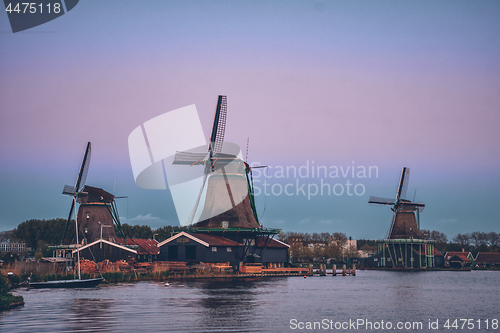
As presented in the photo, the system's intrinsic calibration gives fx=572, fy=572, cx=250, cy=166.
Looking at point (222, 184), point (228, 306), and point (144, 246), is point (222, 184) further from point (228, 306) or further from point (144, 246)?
point (228, 306)

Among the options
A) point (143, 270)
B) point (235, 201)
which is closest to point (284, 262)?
point (235, 201)

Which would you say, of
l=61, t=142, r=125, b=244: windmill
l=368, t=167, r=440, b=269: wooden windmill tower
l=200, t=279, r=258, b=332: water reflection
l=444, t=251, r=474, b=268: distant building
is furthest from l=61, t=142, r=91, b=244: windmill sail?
l=444, t=251, r=474, b=268: distant building

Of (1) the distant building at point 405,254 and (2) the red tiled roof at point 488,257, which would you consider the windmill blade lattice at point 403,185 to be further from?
(2) the red tiled roof at point 488,257

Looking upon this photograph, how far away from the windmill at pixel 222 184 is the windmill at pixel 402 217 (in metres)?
34.7

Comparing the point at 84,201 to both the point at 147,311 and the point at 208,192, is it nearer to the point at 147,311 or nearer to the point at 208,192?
the point at 208,192

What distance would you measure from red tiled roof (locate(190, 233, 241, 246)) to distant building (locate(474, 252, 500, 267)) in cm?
6885

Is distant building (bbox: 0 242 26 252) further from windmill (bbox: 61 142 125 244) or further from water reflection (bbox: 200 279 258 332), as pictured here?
water reflection (bbox: 200 279 258 332)

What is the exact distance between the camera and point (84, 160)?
63.6 meters

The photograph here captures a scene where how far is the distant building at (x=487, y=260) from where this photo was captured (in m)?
110

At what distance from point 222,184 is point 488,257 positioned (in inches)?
2805

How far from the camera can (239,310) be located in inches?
1234

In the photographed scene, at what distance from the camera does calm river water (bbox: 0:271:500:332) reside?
26177mm

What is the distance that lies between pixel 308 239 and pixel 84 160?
107m

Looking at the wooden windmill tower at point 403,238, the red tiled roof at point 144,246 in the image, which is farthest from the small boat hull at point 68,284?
the wooden windmill tower at point 403,238
